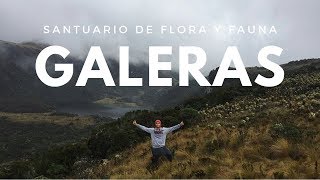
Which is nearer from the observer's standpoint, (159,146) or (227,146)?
(159,146)

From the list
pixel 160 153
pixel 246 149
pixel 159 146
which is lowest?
pixel 160 153

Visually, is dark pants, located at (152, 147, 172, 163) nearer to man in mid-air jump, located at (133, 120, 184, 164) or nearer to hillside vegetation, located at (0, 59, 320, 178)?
man in mid-air jump, located at (133, 120, 184, 164)

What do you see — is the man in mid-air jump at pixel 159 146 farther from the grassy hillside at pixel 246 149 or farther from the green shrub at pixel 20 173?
the green shrub at pixel 20 173

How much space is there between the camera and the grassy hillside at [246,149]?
1661cm

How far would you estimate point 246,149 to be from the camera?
64.3ft

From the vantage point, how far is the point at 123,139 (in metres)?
31.9

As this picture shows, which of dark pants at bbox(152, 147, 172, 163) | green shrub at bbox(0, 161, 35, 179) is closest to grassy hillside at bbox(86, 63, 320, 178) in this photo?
dark pants at bbox(152, 147, 172, 163)

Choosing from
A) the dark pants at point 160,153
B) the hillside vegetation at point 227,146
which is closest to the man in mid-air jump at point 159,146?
the dark pants at point 160,153

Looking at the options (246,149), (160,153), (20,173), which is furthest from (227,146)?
(20,173)

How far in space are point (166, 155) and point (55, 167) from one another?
11325 mm

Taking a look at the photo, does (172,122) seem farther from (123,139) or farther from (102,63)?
(102,63)

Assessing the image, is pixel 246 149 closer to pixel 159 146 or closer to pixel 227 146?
pixel 227 146

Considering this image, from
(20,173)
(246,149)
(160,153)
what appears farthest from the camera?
(20,173)

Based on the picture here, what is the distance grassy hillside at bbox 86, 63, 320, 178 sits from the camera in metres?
16.6
